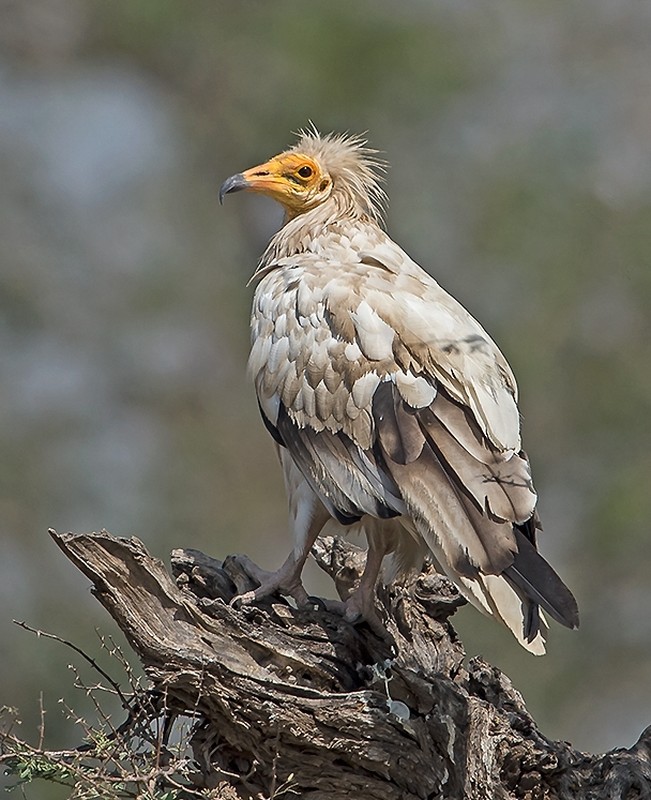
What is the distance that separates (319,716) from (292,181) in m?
2.30

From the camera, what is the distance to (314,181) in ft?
18.7

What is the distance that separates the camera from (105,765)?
12.9 ft

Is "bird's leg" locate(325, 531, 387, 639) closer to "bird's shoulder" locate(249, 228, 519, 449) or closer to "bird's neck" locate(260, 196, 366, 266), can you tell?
"bird's shoulder" locate(249, 228, 519, 449)

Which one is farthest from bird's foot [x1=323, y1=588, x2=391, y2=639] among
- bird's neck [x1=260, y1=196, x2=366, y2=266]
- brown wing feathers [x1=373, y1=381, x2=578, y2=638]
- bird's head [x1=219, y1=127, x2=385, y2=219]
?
bird's head [x1=219, y1=127, x2=385, y2=219]

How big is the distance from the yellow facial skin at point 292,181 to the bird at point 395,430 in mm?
447

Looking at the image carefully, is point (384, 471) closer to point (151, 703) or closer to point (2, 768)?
point (151, 703)

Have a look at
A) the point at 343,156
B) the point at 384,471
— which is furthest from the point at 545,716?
the point at 384,471

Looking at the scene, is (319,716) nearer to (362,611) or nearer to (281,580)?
(362,611)

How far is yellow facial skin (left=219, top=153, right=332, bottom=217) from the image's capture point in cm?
567

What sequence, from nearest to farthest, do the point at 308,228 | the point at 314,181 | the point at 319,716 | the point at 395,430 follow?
1. the point at 319,716
2. the point at 395,430
3. the point at 308,228
4. the point at 314,181

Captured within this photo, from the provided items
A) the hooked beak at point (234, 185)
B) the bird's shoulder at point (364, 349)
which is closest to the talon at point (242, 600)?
the bird's shoulder at point (364, 349)

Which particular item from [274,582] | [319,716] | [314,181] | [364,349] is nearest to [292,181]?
[314,181]

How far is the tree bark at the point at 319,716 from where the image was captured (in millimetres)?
4035

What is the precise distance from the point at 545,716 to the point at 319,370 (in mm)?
5663
